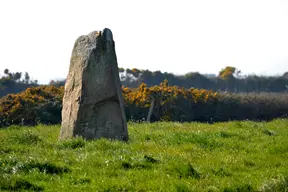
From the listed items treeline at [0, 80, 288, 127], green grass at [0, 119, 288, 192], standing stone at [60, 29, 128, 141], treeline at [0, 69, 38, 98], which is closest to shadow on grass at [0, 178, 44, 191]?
green grass at [0, 119, 288, 192]

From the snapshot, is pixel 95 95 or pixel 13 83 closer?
pixel 95 95

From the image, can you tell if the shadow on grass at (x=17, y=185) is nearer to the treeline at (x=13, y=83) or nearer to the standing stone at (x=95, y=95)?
the standing stone at (x=95, y=95)

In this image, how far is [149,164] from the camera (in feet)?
32.3

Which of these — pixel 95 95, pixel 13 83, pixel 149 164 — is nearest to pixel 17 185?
pixel 149 164

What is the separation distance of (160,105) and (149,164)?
24.2 m

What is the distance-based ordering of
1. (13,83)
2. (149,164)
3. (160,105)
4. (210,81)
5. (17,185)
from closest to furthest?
1. (17,185)
2. (149,164)
3. (160,105)
4. (13,83)
5. (210,81)

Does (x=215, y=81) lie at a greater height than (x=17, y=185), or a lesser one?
greater

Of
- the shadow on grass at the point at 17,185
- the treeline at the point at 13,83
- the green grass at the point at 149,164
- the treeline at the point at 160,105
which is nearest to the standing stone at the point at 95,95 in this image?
the green grass at the point at 149,164

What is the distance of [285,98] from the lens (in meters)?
43.0

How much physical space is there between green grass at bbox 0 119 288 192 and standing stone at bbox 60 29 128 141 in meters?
0.89

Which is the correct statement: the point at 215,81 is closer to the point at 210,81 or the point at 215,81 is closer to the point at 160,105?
the point at 210,81

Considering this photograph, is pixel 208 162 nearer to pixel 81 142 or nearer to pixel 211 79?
pixel 81 142

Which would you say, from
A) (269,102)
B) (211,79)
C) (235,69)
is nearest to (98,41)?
(269,102)

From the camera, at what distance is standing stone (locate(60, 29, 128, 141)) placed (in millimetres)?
13688
